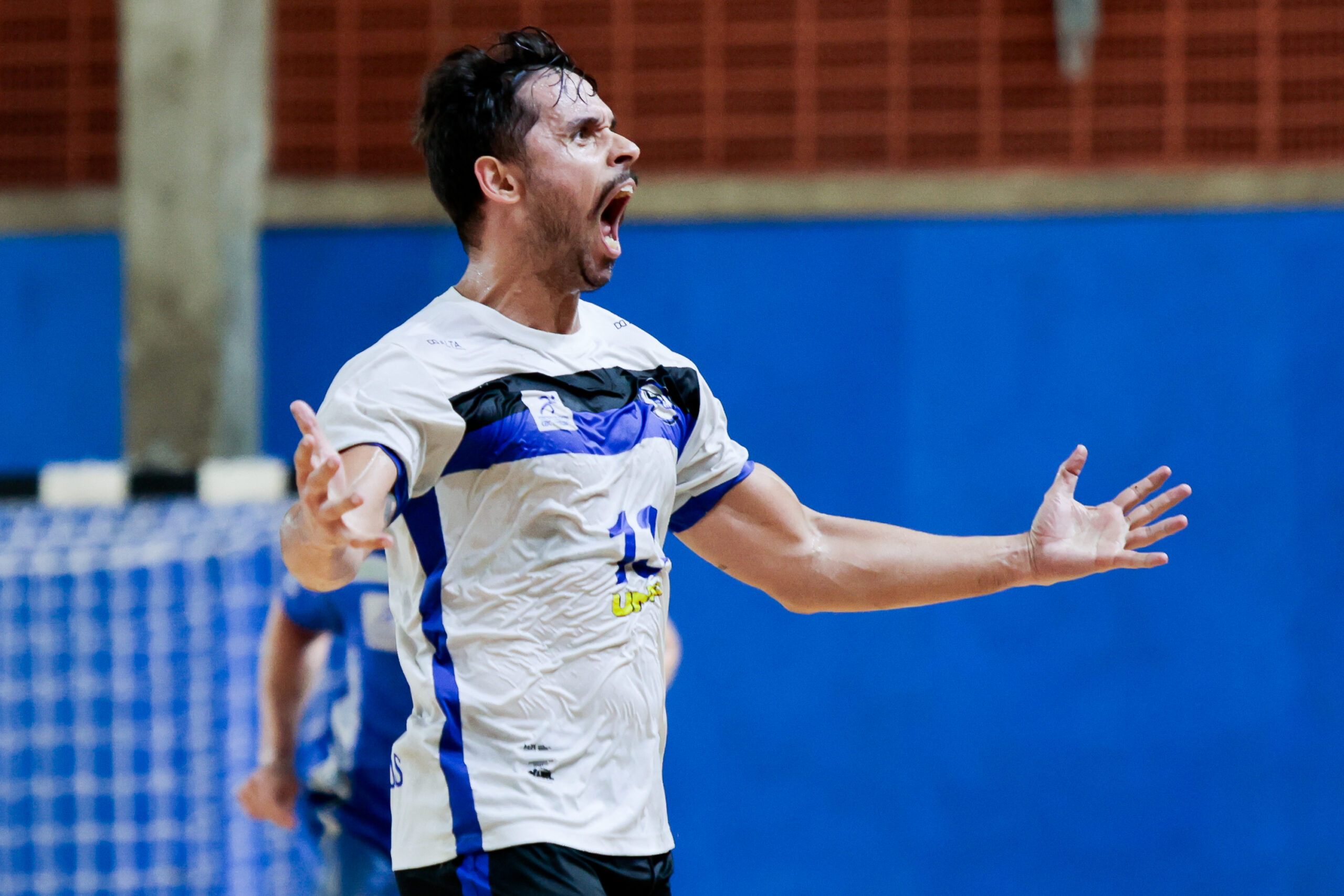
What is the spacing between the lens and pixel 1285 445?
17.4 ft

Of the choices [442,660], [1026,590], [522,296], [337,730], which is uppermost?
[522,296]

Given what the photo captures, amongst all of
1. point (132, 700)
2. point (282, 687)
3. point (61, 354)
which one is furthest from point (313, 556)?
point (61, 354)

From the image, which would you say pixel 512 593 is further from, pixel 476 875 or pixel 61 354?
pixel 61 354

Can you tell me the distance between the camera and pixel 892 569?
7.20ft

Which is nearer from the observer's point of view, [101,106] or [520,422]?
[520,422]

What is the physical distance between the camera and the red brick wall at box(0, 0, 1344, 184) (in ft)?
17.9

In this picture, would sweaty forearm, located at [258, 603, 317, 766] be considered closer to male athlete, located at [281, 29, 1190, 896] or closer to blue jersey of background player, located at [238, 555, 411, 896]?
blue jersey of background player, located at [238, 555, 411, 896]

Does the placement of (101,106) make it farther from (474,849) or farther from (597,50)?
(474,849)

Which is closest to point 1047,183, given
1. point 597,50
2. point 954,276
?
point 954,276

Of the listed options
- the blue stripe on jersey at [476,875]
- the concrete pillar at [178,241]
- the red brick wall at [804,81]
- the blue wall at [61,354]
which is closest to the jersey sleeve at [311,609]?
the blue stripe on jersey at [476,875]

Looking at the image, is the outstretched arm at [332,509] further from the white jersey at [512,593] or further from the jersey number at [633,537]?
the jersey number at [633,537]

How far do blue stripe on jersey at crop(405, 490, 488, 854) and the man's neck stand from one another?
0.31 m

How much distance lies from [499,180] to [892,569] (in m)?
0.83

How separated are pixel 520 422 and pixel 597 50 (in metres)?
4.21
